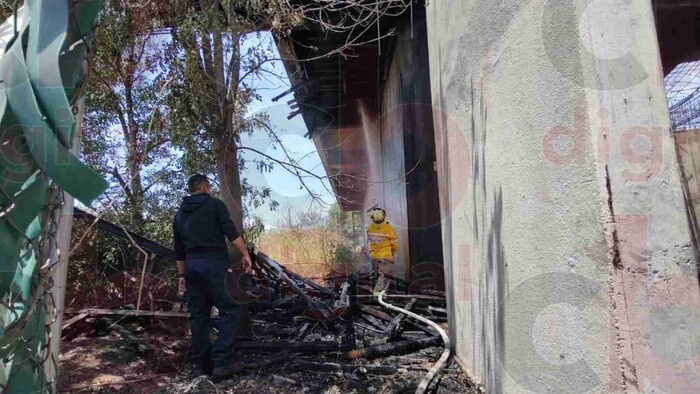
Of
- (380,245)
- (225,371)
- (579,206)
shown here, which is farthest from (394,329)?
(579,206)

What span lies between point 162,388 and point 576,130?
3362mm

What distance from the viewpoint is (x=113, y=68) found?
521 centimetres

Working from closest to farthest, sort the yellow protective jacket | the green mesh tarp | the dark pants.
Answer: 1. the green mesh tarp
2. the dark pants
3. the yellow protective jacket

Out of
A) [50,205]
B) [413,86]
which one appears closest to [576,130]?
[50,205]

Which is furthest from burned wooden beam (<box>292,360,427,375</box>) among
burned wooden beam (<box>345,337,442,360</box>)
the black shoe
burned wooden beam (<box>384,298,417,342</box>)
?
burned wooden beam (<box>384,298,417,342</box>)

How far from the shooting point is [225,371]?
11.9ft

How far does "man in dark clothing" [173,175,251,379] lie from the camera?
3.75 metres

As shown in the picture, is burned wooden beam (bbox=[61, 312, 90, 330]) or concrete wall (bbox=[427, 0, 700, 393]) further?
burned wooden beam (bbox=[61, 312, 90, 330])

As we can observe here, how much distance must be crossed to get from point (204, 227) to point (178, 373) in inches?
49.1

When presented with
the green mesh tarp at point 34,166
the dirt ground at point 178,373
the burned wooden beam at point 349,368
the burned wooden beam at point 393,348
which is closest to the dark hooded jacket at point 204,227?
the dirt ground at point 178,373

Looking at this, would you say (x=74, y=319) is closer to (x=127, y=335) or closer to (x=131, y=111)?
(x=127, y=335)

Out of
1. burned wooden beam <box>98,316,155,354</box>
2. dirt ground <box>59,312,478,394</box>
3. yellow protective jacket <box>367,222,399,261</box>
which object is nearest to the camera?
dirt ground <box>59,312,478,394</box>

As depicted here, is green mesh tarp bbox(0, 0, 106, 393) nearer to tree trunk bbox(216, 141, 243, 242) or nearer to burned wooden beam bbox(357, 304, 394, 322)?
tree trunk bbox(216, 141, 243, 242)

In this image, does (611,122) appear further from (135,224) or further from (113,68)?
(135,224)
